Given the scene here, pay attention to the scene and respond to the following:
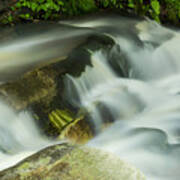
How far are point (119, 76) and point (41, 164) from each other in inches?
109

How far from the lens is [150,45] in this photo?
236 inches

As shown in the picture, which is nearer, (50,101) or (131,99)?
(50,101)

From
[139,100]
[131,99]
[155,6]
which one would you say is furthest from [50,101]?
[155,6]

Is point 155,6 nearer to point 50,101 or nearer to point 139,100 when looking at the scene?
point 139,100

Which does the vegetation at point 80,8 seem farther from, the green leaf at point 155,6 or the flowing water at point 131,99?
the flowing water at point 131,99

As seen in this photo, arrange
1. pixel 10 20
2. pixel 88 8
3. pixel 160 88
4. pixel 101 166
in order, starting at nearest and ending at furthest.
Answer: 1. pixel 101 166
2. pixel 160 88
3. pixel 10 20
4. pixel 88 8

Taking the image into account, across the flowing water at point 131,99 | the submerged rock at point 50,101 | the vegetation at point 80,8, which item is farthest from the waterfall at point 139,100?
the vegetation at point 80,8

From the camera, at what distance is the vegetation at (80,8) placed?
6.65 metres

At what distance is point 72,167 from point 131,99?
2.42 metres

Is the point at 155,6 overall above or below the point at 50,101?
above

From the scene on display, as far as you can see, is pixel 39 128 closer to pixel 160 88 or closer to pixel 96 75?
pixel 96 75

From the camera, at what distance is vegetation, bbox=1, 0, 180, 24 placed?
665cm

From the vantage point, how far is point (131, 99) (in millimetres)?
4750

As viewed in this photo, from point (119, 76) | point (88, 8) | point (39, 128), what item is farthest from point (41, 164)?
point (88, 8)
